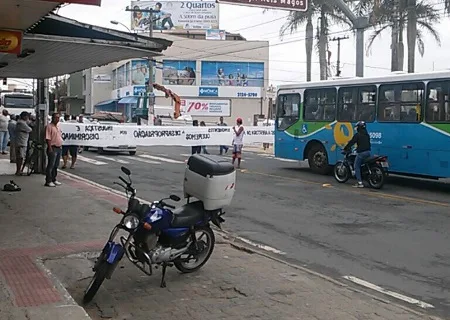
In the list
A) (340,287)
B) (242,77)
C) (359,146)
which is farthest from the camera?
(242,77)

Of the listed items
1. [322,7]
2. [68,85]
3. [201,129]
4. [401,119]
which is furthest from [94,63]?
[68,85]

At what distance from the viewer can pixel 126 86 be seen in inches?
2763

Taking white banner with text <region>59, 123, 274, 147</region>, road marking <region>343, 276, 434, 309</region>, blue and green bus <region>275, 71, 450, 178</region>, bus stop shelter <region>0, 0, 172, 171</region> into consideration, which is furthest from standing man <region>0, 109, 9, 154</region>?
road marking <region>343, 276, 434, 309</region>

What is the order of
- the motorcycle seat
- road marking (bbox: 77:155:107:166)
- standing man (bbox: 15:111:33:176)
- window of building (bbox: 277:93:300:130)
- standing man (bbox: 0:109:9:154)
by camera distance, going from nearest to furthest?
the motorcycle seat
standing man (bbox: 15:111:33:176)
window of building (bbox: 277:93:300:130)
road marking (bbox: 77:155:107:166)
standing man (bbox: 0:109:9:154)

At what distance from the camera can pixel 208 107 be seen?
220 ft

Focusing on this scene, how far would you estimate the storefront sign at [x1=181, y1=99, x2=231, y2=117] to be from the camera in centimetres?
6681

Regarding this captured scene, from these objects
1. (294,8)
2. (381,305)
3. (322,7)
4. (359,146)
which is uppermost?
(322,7)

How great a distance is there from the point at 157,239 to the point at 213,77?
6178 cm

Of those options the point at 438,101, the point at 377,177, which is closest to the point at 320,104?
the point at 377,177

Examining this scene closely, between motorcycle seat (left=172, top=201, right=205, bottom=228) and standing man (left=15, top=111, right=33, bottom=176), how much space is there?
36.1 ft

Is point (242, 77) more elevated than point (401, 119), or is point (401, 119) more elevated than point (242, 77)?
point (242, 77)

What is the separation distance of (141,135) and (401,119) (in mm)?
12128

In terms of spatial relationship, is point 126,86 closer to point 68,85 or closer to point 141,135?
point 68,85

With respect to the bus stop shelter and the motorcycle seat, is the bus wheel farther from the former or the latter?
the motorcycle seat
